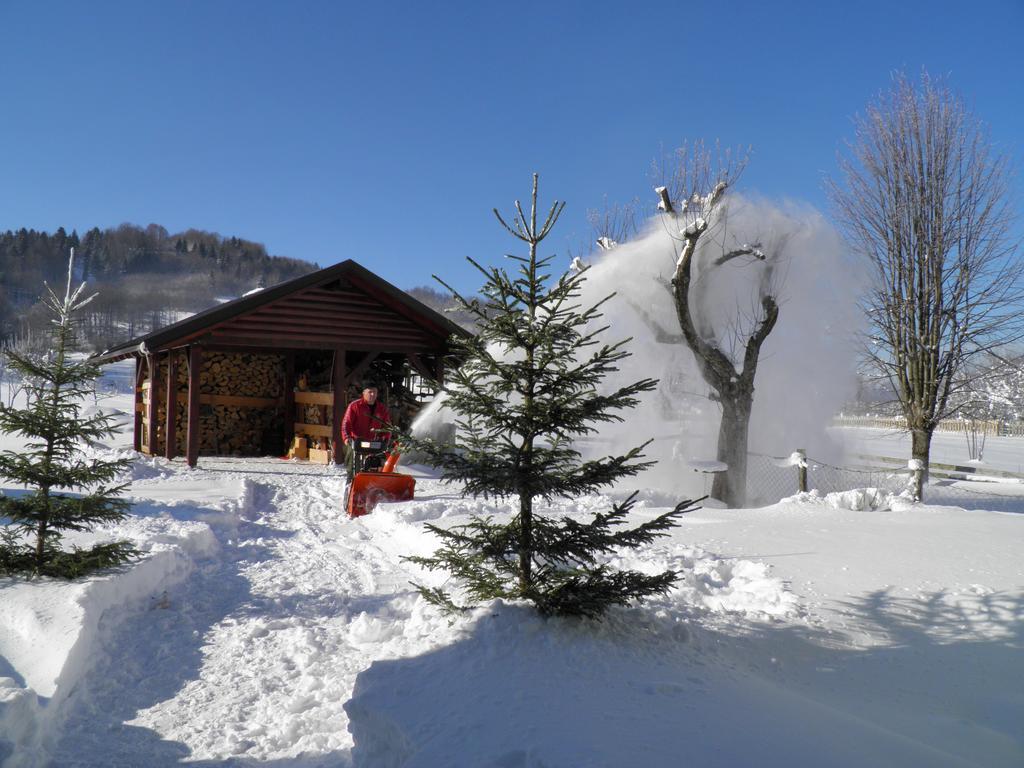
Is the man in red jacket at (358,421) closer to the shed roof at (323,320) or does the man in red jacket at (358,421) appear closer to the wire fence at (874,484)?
the shed roof at (323,320)

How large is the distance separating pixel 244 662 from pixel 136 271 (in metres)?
150

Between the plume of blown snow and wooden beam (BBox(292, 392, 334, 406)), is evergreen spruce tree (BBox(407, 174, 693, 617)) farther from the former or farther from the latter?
wooden beam (BBox(292, 392, 334, 406))

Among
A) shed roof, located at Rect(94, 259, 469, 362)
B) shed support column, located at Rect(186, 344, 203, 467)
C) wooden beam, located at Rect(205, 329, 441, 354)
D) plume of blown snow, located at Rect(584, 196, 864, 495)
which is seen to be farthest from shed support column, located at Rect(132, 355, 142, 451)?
plume of blown snow, located at Rect(584, 196, 864, 495)

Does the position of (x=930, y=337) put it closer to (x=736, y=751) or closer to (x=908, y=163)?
(x=908, y=163)

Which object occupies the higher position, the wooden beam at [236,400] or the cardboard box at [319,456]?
the wooden beam at [236,400]

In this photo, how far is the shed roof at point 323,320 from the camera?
1234 centimetres

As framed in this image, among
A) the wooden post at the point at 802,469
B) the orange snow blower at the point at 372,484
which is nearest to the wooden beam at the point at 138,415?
the orange snow blower at the point at 372,484

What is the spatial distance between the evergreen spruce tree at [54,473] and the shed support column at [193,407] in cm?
731

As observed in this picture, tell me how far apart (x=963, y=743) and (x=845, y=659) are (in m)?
0.99

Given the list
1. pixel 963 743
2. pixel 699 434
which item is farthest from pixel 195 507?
pixel 699 434

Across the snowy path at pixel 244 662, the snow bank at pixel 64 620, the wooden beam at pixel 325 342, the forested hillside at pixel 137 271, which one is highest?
the forested hillside at pixel 137 271

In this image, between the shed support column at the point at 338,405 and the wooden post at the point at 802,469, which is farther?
the shed support column at the point at 338,405

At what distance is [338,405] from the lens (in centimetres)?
1348

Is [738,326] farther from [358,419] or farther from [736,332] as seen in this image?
[358,419]
